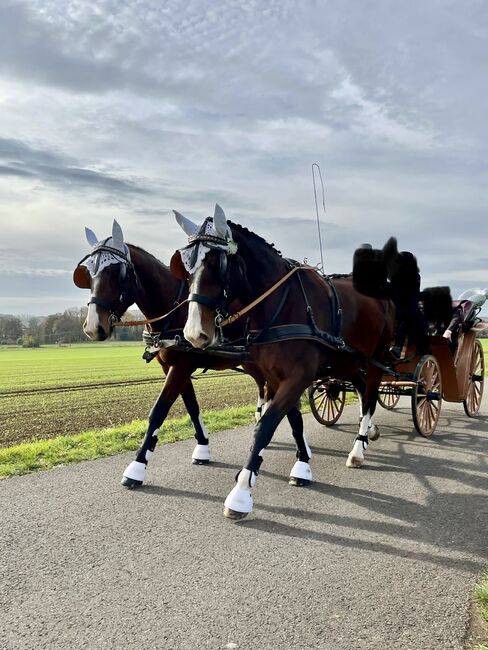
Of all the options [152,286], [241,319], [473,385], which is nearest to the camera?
[241,319]

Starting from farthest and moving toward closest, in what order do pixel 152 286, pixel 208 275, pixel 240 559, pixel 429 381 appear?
pixel 429 381
pixel 152 286
pixel 208 275
pixel 240 559

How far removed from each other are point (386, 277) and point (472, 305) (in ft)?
8.92

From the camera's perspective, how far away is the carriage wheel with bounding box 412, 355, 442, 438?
23.5 ft

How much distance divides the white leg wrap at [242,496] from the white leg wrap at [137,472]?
1.11 meters

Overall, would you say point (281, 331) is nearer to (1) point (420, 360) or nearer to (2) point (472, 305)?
(1) point (420, 360)

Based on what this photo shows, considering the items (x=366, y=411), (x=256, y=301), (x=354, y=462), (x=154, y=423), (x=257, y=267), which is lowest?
(x=354, y=462)

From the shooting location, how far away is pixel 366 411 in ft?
20.8

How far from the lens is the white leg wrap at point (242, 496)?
4.13 m

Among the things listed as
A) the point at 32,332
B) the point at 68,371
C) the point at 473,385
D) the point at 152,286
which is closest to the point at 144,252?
the point at 152,286

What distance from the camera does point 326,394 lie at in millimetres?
8156

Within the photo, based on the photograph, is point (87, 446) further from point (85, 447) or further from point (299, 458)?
point (299, 458)

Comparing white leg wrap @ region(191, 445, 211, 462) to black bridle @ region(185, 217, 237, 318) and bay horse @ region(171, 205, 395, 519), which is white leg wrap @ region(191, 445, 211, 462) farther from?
black bridle @ region(185, 217, 237, 318)

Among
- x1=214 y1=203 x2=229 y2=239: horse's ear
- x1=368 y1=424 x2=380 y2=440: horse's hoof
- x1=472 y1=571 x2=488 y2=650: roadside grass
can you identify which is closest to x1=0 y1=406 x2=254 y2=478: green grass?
x1=368 y1=424 x2=380 y2=440: horse's hoof

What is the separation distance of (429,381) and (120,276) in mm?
4939
